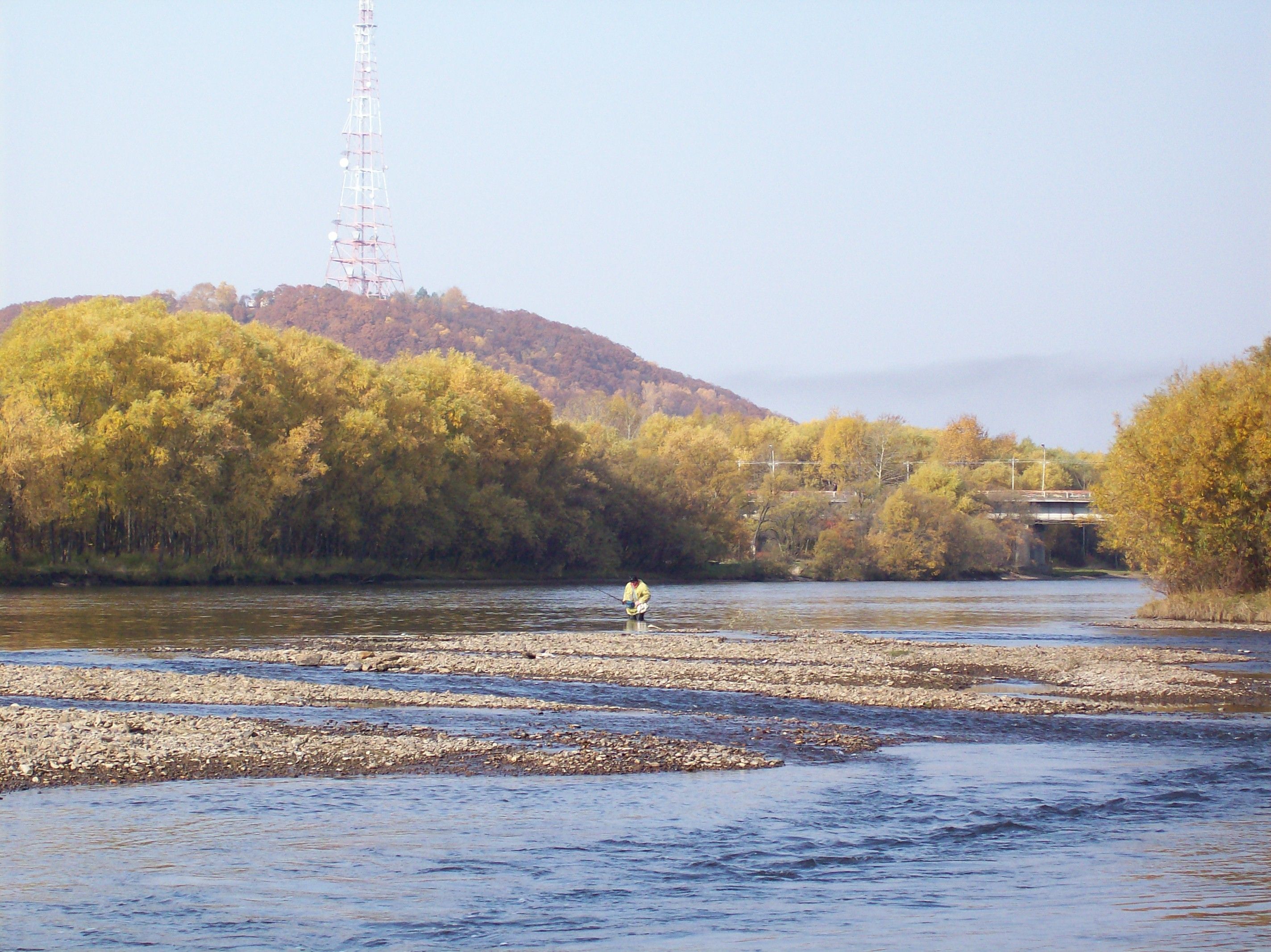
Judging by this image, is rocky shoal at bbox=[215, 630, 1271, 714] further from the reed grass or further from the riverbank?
the reed grass

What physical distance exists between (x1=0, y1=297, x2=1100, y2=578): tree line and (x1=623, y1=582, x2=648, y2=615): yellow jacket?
32098 millimetres

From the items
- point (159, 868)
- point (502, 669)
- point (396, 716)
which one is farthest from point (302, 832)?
point (502, 669)

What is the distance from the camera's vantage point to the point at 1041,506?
139250 millimetres

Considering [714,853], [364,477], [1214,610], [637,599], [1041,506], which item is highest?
[1041,506]

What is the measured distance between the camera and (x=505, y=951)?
10.7 meters

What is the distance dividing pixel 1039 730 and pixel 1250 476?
99.0ft

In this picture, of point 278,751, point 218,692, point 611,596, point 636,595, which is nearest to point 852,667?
point 636,595

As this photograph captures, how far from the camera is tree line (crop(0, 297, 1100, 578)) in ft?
216

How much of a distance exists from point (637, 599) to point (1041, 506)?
105 meters

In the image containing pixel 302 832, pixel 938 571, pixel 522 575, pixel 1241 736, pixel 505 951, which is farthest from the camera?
pixel 938 571

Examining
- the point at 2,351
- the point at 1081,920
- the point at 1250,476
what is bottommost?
the point at 1081,920

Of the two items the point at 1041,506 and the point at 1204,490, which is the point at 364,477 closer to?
→ the point at 1204,490

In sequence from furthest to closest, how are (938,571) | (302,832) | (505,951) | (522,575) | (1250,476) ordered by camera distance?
(938,571)
(522,575)
(1250,476)
(302,832)
(505,951)

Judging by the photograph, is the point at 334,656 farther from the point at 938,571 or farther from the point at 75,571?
the point at 938,571
